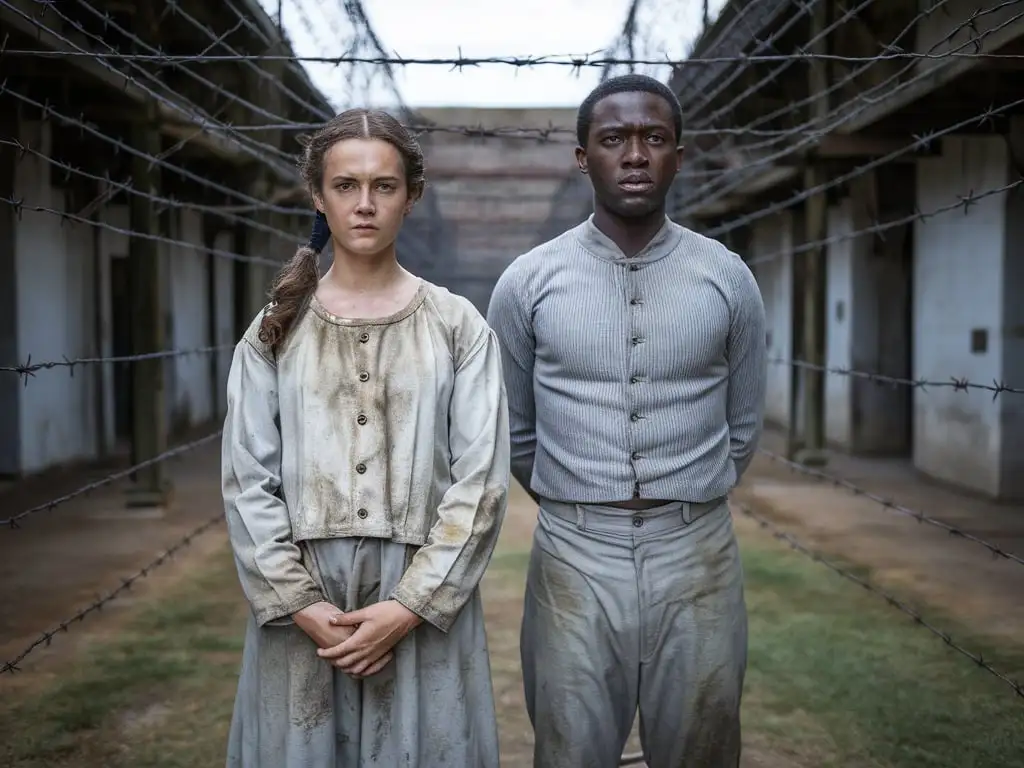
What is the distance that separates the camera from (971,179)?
771cm

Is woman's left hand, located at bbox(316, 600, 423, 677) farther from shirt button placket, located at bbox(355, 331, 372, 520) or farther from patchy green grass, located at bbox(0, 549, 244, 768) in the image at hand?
patchy green grass, located at bbox(0, 549, 244, 768)

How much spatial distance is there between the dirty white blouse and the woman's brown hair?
3 cm

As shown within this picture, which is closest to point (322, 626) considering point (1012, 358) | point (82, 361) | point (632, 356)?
point (632, 356)

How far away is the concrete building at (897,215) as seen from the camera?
6449 millimetres

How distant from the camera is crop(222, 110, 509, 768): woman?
5.73 feet

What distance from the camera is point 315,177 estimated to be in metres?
1.85

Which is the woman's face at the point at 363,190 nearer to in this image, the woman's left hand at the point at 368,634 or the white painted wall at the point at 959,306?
the woman's left hand at the point at 368,634

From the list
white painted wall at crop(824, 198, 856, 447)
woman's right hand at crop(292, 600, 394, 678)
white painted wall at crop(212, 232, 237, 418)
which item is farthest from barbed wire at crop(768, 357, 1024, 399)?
white painted wall at crop(212, 232, 237, 418)

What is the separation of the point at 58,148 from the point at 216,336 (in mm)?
5188

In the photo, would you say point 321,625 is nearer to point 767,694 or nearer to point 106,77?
point 767,694

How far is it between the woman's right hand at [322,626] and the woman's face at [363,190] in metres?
0.59

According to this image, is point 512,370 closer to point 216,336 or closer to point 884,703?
point 884,703

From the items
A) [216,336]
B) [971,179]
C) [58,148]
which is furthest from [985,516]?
[216,336]

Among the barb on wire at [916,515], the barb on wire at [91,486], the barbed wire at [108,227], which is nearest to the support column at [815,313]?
the barb on wire at [916,515]
